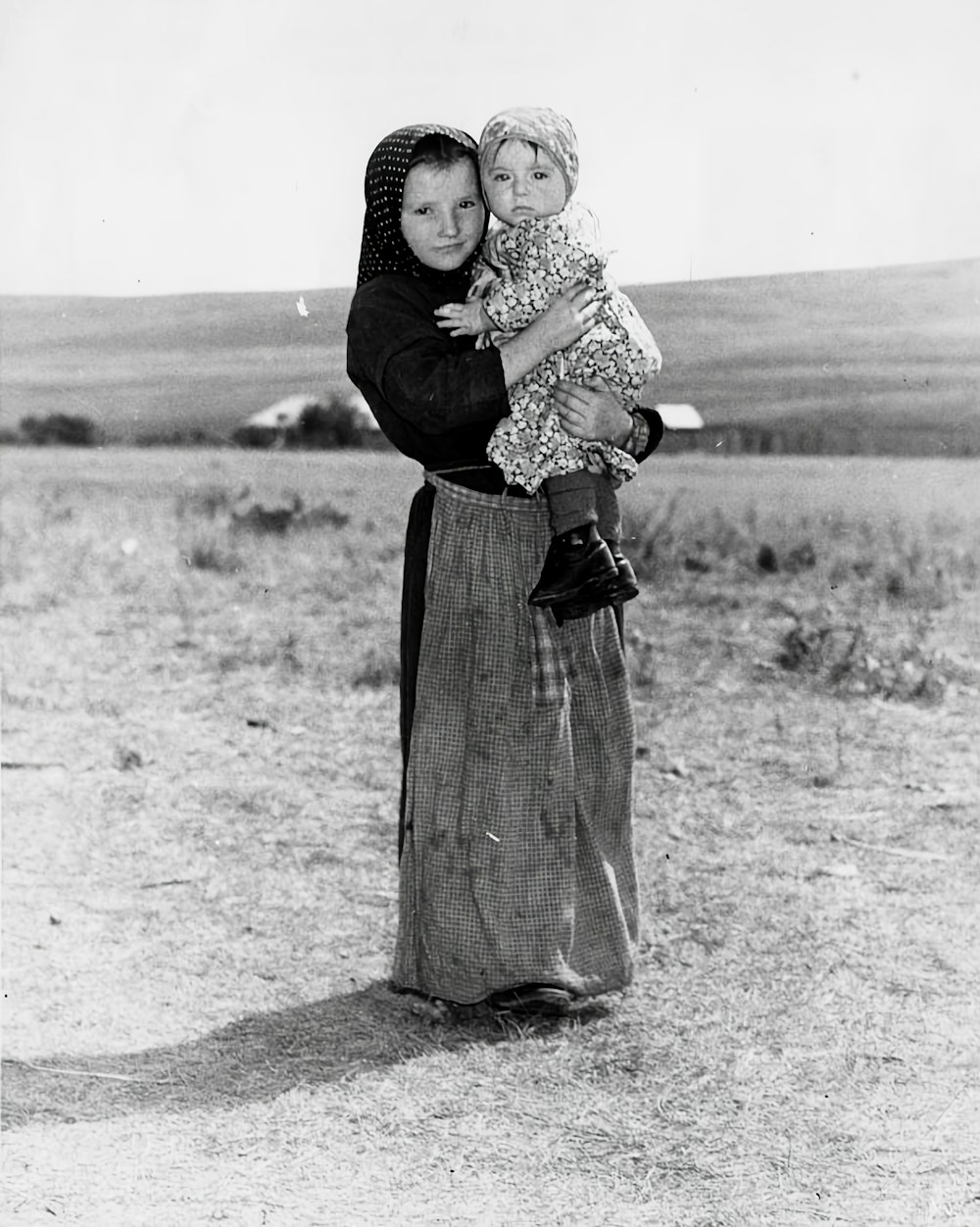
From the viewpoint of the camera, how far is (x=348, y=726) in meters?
5.41

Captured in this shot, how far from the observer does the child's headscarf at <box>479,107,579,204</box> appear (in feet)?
8.35

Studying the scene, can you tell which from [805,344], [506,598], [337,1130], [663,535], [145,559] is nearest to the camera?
[337,1130]

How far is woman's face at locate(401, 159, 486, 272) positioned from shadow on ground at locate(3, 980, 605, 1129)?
1532 millimetres

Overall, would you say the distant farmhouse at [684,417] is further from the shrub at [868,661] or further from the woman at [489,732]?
the woman at [489,732]

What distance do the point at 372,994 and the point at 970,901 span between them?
1609 mm

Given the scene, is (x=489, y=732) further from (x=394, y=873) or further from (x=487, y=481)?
(x=394, y=873)

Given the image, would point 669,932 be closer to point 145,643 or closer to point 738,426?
point 738,426

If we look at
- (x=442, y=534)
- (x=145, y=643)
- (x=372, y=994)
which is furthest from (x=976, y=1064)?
(x=145, y=643)

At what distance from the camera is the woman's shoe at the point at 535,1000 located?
3080 mm

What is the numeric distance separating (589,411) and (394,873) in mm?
1838

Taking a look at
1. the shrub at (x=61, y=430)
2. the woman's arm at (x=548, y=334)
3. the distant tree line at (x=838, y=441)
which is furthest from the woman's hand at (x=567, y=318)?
the shrub at (x=61, y=430)

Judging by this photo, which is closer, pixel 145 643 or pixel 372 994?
pixel 372 994

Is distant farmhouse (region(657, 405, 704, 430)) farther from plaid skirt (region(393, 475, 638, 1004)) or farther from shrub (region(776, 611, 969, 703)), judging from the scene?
plaid skirt (region(393, 475, 638, 1004))

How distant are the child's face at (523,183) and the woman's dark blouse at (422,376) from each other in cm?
25
